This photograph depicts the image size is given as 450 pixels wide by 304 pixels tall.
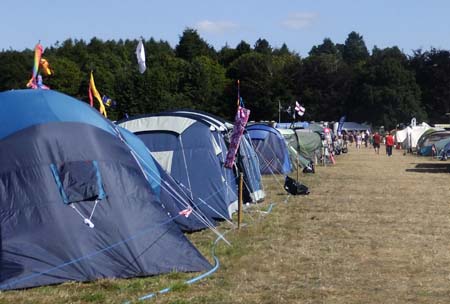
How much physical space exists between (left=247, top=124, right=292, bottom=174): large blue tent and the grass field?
28.2ft

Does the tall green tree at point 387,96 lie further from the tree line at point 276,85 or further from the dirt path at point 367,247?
the dirt path at point 367,247

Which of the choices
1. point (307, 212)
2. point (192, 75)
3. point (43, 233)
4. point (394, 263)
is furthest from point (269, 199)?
point (192, 75)

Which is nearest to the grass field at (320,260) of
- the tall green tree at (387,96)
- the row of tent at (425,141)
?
the row of tent at (425,141)

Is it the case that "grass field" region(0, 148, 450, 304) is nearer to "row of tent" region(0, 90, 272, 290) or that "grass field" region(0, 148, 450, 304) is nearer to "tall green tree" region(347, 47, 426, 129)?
"row of tent" region(0, 90, 272, 290)

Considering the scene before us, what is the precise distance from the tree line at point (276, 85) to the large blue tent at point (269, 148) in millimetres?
53430

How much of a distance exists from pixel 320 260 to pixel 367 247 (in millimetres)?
1277

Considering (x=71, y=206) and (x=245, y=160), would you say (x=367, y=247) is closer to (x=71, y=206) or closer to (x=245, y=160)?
(x=71, y=206)

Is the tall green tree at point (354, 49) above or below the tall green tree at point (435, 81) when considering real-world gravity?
above

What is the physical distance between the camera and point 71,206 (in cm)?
834

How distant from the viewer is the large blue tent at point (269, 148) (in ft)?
84.1

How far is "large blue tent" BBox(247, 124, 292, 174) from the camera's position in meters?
25.6

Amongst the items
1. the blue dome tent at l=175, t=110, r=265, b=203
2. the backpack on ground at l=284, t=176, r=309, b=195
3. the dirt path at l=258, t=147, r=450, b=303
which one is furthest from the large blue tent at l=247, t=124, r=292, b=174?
the blue dome tent at l=175, t=110, r=265, b=203

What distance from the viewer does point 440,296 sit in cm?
748

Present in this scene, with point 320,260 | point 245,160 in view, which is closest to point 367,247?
point 320,260
